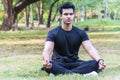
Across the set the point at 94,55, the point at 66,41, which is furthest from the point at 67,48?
the point at 94,55

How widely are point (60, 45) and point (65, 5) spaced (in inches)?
28.3

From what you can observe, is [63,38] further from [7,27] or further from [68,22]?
[7,27]

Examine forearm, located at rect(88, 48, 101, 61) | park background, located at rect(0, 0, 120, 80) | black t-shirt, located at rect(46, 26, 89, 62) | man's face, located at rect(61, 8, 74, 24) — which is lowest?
park background, located at rect(0, 0, 120, 80)

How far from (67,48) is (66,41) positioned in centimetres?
13

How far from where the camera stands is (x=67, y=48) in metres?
6.75

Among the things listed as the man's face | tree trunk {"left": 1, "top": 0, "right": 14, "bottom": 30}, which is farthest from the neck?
tree trunk {"left": 1, "top": 0, "right": 14, "bottom": 30}

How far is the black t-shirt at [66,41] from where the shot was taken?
6.70 metres

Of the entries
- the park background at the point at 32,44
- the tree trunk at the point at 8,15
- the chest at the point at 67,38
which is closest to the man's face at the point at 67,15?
the chest at the point at 67,38

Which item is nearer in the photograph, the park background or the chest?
the chest

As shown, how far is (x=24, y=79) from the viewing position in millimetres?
6203

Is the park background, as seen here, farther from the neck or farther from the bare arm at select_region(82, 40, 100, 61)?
the neck

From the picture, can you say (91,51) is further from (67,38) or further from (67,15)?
(67,15)

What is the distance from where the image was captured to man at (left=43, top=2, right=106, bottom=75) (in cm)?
652

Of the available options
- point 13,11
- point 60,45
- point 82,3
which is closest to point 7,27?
point 13,11
